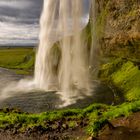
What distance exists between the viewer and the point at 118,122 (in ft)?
78.5

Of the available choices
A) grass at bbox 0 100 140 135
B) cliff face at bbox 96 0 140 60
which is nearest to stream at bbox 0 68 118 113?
grass at bbox 0 100 140 135

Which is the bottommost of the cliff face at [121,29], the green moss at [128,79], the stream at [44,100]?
the stream at [44,100]

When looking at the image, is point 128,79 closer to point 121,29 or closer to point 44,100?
point 44,100

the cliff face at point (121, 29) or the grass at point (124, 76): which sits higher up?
the cliff face at point (121, 29)

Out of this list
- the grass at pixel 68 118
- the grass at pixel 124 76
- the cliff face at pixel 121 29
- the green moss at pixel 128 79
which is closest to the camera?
the grass at pixel 68 118

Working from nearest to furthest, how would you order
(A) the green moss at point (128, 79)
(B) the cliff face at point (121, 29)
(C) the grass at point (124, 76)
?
1. (A) the green moss at point (128, 79)
2. (C) the grass at point (124, 76)
3. (B) the cliff face at point (121, 29)

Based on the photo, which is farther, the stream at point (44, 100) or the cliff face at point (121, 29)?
the cliff face at point (121, 29)

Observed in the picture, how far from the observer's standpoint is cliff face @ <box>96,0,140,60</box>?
320 ft

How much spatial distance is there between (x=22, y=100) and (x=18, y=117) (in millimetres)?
24943

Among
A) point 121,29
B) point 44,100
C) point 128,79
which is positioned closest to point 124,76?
point 128,79

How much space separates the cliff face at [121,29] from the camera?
97.4m

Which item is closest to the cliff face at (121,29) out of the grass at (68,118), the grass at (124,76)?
the grass at (124,76)

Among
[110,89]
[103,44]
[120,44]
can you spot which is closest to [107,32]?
[103,44]

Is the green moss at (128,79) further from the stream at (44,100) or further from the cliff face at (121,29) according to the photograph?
the cliff face at (121,29)
